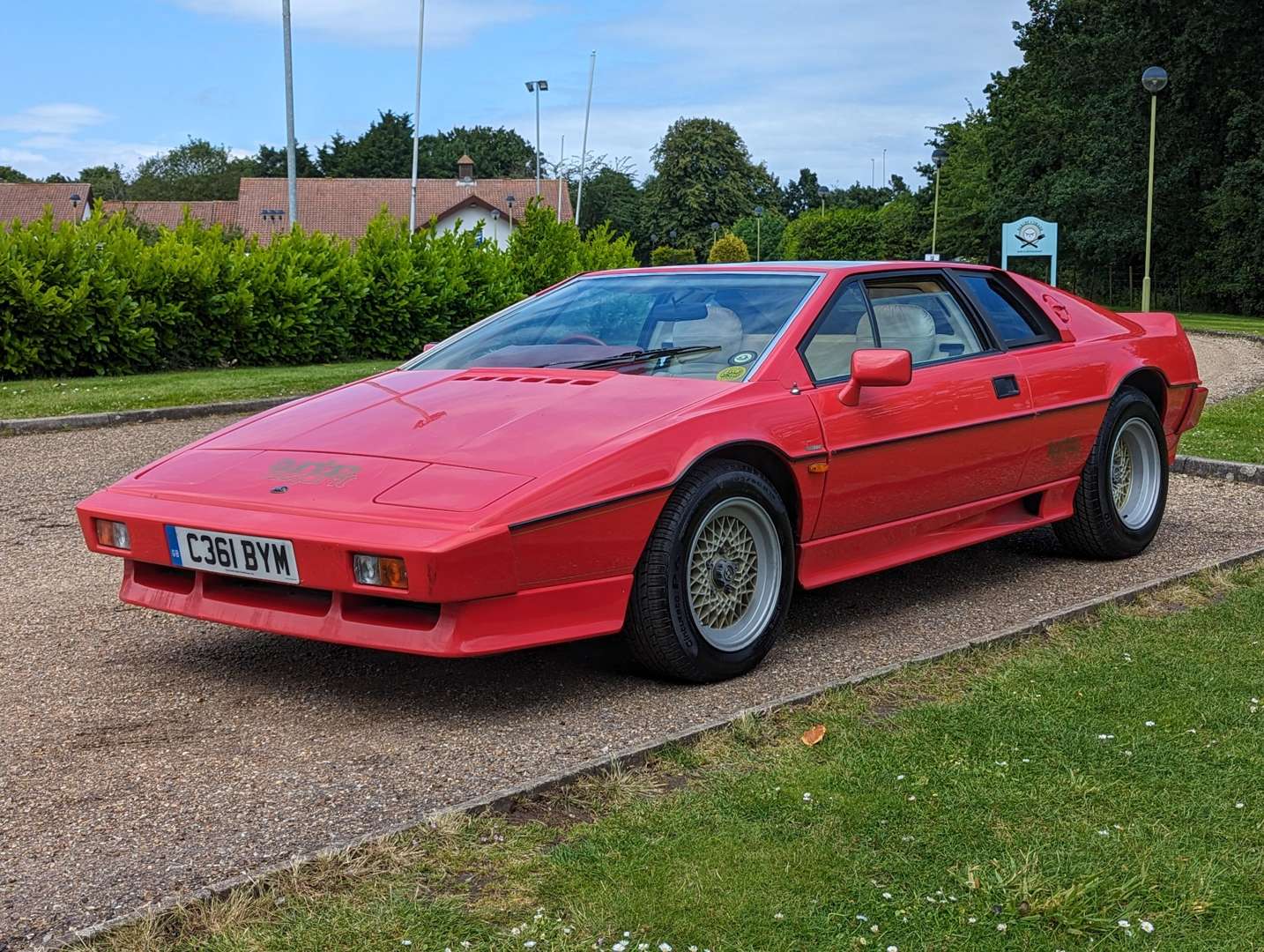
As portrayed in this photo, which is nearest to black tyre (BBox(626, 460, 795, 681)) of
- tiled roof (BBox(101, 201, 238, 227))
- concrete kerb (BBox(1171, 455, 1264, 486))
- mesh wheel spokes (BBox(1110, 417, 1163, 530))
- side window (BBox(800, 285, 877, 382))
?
side window (BBox(800, 285, 877, 382))

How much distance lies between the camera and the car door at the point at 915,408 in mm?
4742

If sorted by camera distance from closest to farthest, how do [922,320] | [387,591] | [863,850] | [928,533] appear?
[863,850]
[387,591]
[928,533]
[922,320]

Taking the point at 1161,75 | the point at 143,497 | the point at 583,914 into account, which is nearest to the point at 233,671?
the point at 143,497

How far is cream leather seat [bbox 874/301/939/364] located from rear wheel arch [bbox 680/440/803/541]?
0.88 m

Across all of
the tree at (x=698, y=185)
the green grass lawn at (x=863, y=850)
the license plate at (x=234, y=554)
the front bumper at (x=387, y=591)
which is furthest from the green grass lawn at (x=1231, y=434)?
the tree at (x=698, y=185)

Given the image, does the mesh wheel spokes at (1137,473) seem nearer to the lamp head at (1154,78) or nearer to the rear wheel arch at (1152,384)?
the rear wheel arch at (1152,384)

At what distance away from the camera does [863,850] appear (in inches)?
117

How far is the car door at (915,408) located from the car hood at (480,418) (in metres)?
0.56

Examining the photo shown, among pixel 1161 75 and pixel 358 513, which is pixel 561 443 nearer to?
pixel 358 513

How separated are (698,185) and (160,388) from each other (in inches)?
3652

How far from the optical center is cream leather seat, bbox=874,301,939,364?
519 cm

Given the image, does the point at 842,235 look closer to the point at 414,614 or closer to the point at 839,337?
the point at 839,337

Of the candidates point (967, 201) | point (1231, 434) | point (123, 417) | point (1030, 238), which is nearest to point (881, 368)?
point (1231, 434)

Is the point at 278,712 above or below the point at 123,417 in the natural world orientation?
below
